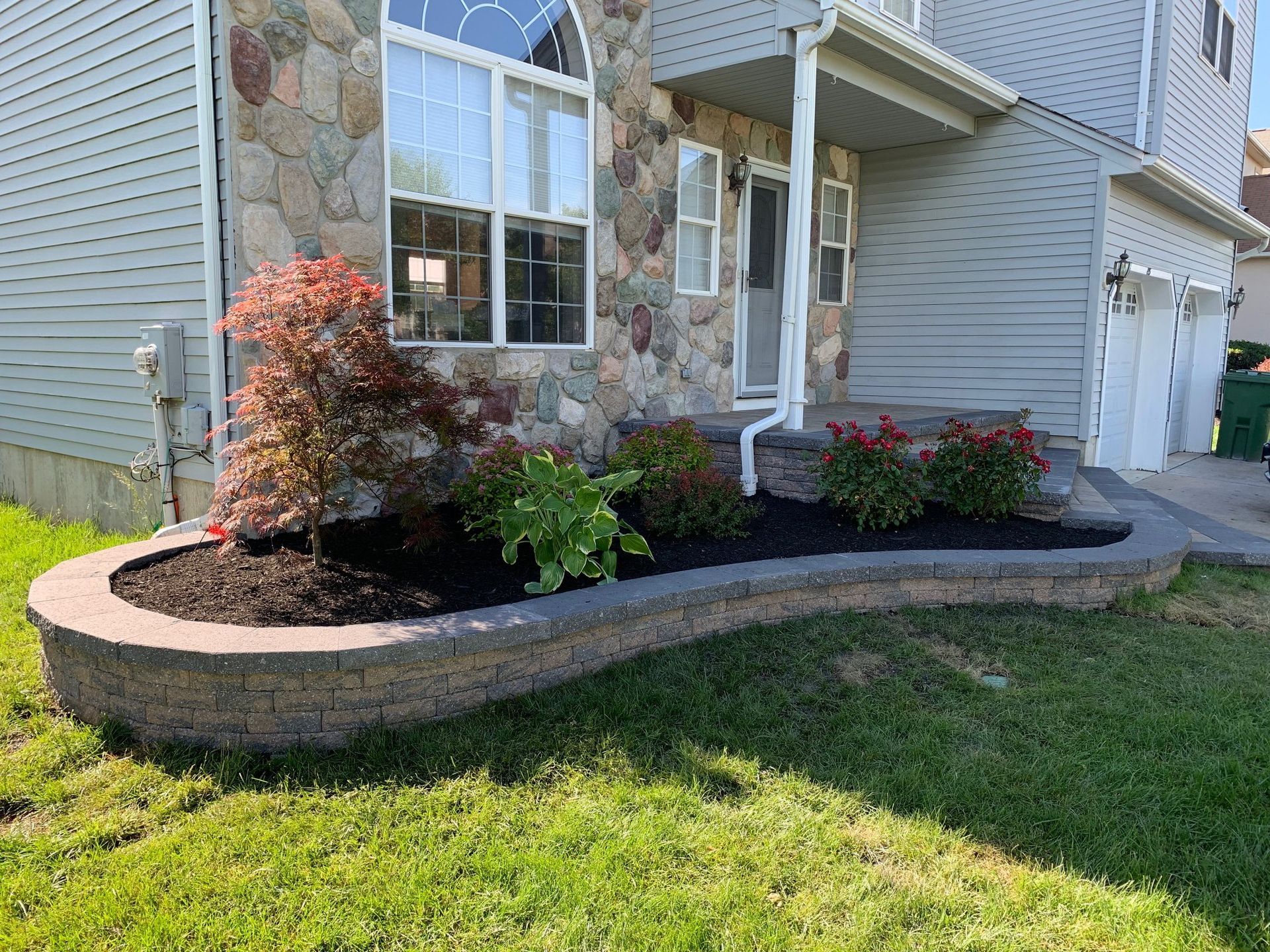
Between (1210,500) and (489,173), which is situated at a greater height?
(489,173)

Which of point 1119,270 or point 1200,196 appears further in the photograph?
point 1200,196

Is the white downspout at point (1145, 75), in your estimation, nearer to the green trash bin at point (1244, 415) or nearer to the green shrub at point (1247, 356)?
the green trash bin at point (1244, 415)

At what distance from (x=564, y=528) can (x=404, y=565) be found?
35.0 inches

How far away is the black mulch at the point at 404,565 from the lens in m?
3.49

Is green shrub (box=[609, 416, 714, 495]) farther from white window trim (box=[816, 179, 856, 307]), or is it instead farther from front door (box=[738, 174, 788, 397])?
white window trim (box=[816, 179, 856, 307])

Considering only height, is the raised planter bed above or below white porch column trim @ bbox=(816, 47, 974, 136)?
below

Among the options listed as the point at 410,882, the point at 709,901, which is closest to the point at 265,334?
the point at 410,882

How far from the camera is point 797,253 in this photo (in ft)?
19.4

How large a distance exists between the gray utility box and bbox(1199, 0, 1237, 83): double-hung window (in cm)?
1029

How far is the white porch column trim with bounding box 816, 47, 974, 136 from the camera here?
611 centimetres

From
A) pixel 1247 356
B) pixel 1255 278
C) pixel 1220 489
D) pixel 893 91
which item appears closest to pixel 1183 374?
pixel 1220 489

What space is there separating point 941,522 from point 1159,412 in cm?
608

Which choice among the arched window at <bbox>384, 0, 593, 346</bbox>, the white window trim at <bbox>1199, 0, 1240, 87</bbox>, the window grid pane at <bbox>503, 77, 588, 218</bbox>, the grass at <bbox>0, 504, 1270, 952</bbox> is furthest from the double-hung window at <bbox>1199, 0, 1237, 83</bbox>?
the grass at <bbox>0, 504, 1270, 952</bbox>

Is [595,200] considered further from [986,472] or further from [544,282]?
[986,472]
